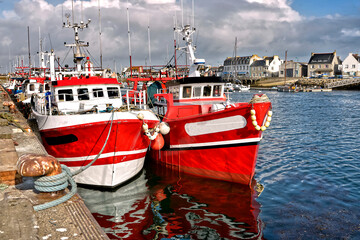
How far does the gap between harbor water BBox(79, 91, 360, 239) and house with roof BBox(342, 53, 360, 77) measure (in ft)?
330

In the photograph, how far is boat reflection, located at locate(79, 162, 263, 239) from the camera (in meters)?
8.59

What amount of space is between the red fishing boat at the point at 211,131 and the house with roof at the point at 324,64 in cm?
10039

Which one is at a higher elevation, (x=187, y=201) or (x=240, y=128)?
(x=240, y=128)

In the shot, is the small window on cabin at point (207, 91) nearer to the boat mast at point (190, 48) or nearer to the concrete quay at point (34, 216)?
the boat mast at point (190, 48)

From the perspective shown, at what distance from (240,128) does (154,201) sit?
406 centimetres

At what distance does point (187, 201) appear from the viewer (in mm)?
10789

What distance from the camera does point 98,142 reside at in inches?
426

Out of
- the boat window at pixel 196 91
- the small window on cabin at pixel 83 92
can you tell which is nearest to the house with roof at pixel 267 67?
the boat window at pixel 196 91

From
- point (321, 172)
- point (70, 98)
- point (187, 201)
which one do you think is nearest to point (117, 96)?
point (70, 98)

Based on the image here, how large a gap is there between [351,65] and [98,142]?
11196 centimetres

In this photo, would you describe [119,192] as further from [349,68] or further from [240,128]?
[349,68]

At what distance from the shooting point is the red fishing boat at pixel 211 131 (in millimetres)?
10867

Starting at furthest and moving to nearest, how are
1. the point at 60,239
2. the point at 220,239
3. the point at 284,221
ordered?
1. the point at 284,221
2. the point at 220,239
3. the point at 60,239

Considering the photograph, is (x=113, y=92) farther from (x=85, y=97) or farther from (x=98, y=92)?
(x=85, y=97)
